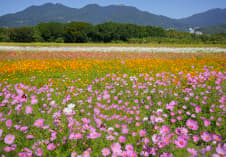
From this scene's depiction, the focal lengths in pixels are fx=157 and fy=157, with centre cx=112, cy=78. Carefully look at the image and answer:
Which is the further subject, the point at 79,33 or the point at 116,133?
the point at 79,33

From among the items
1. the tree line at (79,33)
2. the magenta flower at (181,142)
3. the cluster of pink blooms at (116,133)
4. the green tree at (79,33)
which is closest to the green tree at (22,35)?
the tree line at (79,33)

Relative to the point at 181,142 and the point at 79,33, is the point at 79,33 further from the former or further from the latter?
the point at 181,142

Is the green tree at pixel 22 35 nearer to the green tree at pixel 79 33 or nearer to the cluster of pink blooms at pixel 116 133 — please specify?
the green tree at pixel 79 33

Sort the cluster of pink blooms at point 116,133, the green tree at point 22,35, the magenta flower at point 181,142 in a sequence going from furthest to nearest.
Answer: the green tree at point 22,35 < the cluster of pink blooms at point 116,133 < the magenta flower at point 181,142

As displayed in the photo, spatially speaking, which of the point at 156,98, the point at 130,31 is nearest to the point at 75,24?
the point at 130,31

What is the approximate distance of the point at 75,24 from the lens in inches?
2594

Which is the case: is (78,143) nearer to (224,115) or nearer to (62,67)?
(224,115)

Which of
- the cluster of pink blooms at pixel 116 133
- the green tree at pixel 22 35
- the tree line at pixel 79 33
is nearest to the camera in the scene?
the cluster of pink blooms at pixel 116 133

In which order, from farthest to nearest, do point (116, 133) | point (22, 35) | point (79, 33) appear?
A: point (22, 35)
point (79, 33)
point (116, 133)

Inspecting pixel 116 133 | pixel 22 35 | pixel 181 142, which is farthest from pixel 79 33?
pixel 181 142

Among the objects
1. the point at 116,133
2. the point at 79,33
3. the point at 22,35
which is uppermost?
the point at 79,33

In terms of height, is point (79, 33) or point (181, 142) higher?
point (79, 33)

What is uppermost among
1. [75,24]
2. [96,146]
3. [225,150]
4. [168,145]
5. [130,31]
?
[75,24]

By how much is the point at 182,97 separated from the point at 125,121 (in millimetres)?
1765
